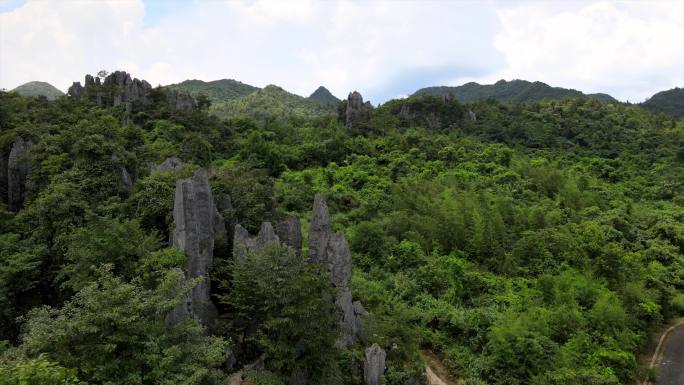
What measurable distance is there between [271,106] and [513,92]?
61.9m

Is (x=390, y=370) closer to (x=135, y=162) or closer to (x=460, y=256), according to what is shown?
(x=460, y=256)

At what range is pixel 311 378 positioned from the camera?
1327cm

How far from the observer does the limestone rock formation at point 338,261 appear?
1623cm

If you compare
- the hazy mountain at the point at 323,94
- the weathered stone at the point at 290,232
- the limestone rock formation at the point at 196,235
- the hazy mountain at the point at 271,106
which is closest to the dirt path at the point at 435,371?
the weathered stone at the point at 290,232

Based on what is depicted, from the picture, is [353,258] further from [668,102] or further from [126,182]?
[668,102]

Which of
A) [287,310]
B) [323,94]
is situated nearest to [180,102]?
[287,310]

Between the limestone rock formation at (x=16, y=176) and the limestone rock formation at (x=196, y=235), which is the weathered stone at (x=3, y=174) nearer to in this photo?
the limestone rock formation at (x=16, y=176)

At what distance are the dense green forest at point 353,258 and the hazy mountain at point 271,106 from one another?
110ft

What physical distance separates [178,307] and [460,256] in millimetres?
16697

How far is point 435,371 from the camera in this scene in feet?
60.5

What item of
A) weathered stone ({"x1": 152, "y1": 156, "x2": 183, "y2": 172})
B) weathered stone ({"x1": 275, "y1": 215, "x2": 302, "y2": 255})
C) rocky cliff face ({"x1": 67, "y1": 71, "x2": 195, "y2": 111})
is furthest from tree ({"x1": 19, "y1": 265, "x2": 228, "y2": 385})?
rocky cliff face ({"x1": 67, "y1": 71, "x2": 195, "y2": 111})

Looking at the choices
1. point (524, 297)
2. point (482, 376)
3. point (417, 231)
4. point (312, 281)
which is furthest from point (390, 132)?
point (312, 281)

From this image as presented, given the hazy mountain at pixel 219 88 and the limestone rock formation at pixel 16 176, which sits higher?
the hazy mountain at pixel 219 88

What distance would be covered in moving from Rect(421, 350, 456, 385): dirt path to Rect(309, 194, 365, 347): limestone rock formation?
3461 mm
